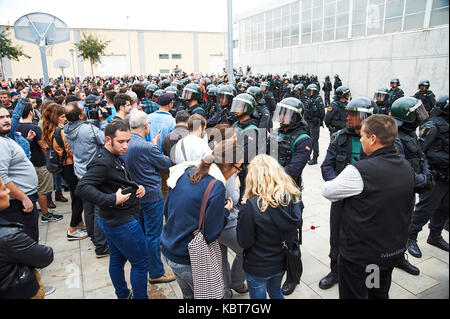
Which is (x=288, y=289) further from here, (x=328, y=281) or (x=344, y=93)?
(x=344, y=93)

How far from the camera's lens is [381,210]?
2.34 m

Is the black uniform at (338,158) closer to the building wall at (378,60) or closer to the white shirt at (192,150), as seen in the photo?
the white shirt at (192,150)

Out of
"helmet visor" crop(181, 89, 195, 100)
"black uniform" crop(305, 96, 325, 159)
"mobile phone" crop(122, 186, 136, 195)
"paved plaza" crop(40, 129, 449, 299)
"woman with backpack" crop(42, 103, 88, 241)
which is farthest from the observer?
"black uniform" crop(305, 96, 325, 159)

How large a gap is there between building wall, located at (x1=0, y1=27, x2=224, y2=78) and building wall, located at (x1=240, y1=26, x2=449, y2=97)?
2766cm

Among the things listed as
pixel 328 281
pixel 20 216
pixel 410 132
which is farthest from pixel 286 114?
pixel 20 216

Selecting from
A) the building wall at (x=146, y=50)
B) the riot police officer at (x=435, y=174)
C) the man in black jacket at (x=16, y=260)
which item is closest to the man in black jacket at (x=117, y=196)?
the man in black jacket at (x=16, y=260)

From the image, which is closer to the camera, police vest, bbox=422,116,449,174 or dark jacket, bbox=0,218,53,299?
dark jacket, bbox=0,218,53,299

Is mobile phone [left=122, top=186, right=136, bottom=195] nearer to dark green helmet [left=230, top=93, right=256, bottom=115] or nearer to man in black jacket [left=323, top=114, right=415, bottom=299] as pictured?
man in black jacket [left=323, top=114, right=415, bottom=299]

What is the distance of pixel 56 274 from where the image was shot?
13.5ft

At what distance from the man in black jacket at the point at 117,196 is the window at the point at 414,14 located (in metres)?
18.4

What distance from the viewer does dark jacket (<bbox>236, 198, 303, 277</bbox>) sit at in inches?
93.3

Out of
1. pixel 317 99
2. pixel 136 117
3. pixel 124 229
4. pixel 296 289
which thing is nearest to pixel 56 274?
pixel 124 229

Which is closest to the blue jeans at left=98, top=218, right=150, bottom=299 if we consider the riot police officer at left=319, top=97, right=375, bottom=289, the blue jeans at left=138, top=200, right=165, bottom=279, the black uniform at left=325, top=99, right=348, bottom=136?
the blue jeans at left=138, top=200, right=165, bottom=279

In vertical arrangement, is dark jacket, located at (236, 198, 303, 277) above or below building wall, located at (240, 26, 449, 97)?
below
